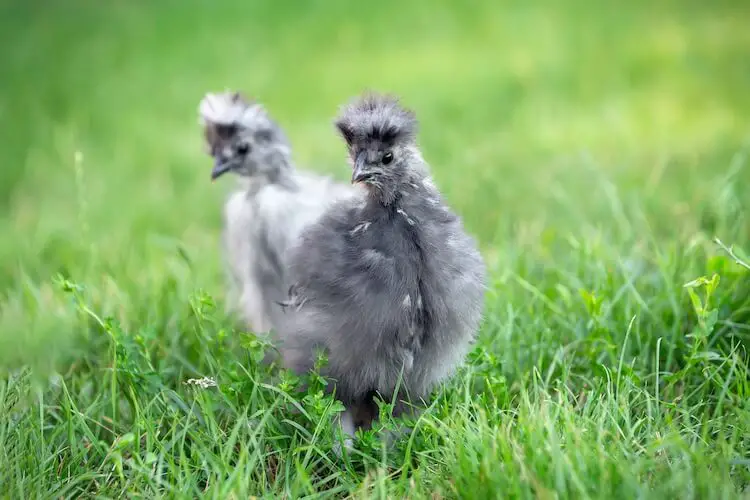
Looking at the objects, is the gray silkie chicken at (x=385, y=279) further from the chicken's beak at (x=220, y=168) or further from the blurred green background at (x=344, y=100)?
the blurred green background at (x=344, y=100)

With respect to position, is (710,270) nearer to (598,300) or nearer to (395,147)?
(598,300)

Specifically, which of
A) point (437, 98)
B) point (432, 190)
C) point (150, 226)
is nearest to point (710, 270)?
point (432, 190)

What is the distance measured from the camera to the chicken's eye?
14.4 ft

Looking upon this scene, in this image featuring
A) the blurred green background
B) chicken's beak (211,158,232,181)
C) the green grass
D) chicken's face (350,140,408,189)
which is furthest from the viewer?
the blurred green background

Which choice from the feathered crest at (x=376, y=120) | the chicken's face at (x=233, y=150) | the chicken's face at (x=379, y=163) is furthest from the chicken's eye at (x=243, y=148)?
the chicken's face at (x=379, y=163)

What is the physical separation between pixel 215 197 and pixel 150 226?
68 cm

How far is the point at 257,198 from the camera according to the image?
14.4 ft

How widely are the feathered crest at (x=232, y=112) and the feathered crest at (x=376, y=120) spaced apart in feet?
4.04

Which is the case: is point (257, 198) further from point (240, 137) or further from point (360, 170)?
point (360, 170)

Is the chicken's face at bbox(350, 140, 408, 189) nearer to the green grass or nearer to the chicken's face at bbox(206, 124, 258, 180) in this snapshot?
the green grass

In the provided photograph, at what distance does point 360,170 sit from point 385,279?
15.8 inches

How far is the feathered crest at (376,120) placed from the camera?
121 inches

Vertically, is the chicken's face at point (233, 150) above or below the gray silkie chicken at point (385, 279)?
above

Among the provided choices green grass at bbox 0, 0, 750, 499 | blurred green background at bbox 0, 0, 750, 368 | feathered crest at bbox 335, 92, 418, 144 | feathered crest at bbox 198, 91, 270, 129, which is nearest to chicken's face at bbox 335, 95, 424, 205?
feathered crest at bbox 335, 92, 418, 144
